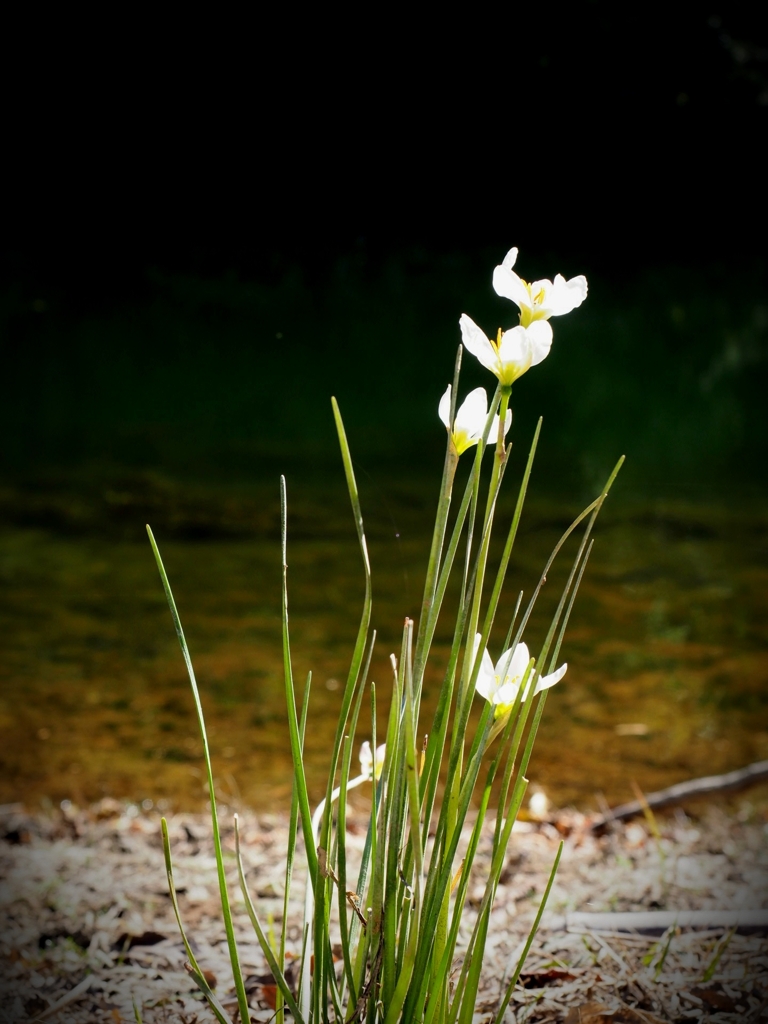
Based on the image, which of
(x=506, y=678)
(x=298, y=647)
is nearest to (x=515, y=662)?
(x=506, y=678)

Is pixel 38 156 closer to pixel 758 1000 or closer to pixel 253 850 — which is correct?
pixel 253 850

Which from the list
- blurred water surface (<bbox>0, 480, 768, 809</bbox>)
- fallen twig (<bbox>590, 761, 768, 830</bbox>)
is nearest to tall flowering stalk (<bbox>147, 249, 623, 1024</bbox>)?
blurred water surface (<bbox>0, 480, 768, 809</bbox>)

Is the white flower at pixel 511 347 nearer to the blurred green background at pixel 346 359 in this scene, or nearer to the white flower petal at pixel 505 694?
the white flower petal at pixel 505 694

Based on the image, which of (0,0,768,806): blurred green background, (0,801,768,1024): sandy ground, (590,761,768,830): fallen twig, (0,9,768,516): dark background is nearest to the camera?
(0,801,768,1024): sandy ground

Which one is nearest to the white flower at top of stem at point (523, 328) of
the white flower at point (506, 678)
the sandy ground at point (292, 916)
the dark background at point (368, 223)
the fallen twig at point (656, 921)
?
the white flower at point (506, 678)

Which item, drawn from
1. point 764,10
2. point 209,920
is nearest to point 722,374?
point 764,10

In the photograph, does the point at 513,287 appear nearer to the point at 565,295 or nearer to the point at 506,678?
the point at 565,295

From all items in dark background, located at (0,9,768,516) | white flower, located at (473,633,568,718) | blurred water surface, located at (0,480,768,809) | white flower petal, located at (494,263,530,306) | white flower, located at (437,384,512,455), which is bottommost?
white flower, located at (473,633,568,718)

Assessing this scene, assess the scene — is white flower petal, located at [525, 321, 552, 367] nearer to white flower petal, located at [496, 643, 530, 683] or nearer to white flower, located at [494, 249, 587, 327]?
white flower, located at [494, 249, 587, 327]

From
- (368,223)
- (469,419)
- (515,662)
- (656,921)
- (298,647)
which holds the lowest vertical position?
(656,921)
